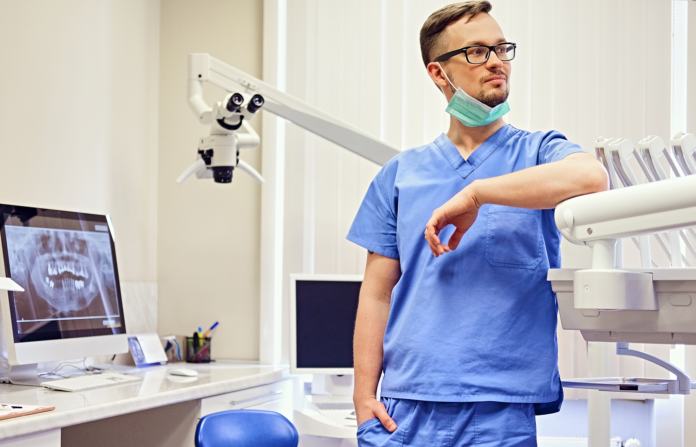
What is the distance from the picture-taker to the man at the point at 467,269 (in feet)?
3.31

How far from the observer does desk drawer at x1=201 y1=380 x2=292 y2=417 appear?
7.03ft

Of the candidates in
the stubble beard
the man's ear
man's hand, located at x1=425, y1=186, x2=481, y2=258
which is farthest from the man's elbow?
the man's ear

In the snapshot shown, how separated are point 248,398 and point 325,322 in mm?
408

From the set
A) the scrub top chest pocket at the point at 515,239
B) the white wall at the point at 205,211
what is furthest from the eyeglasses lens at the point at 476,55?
the white wall at the point at 205,211

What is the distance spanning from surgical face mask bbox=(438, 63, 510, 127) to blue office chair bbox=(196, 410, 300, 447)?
44.4 inches

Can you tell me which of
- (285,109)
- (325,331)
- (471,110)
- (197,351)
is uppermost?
(285,109)

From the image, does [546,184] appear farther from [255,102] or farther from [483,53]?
[255,102]

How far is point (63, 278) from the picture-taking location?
2.17 metres

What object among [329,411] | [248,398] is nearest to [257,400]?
[248,398]

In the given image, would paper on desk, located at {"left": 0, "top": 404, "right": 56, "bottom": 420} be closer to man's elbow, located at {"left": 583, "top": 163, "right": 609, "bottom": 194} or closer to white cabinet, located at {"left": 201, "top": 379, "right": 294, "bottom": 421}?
white cabinet, located at {"left": 201, "top": 379, "right": 294, "bottom": 421}

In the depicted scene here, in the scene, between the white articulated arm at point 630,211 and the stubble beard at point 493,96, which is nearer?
the white articulated arm at point 630,211

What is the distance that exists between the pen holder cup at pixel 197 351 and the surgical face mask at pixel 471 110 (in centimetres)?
199

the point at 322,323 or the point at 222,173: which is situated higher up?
the point at 222,173

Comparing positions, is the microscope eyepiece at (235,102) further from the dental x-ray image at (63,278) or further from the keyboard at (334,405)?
the keyboard at (334,405)
